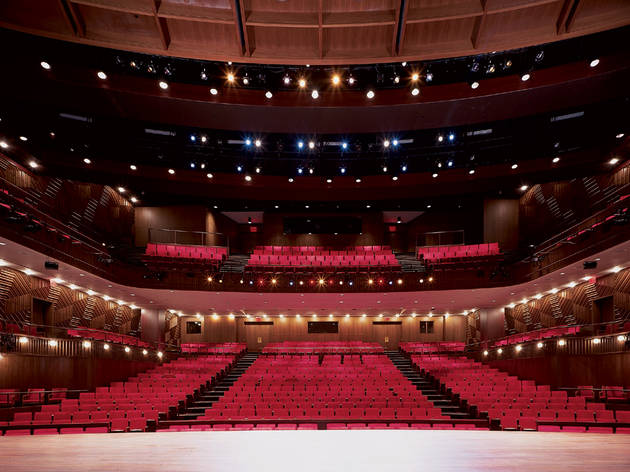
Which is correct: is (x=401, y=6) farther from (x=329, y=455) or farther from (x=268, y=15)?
(x=329, y=455)

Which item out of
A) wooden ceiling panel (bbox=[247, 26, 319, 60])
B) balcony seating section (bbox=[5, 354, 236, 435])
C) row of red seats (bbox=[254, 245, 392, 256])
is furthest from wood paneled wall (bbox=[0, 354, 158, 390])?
wooden ceiling panel (bbox=[247, 26, 319, 60])

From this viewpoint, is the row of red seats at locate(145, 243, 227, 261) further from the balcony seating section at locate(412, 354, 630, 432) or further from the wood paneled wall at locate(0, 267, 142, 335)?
the balcony seating section at locate(412, 354, 630, 432)

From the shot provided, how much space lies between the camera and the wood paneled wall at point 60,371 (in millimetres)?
9195

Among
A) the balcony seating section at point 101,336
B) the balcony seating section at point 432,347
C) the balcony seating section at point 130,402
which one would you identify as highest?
the balcony seating section at point 101,336

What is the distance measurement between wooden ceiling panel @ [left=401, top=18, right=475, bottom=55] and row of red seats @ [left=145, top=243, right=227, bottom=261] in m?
11.2

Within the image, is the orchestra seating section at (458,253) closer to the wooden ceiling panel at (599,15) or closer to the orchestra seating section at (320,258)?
the orchestra seating section at (320,258)

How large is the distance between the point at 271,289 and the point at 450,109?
7841 millimetres

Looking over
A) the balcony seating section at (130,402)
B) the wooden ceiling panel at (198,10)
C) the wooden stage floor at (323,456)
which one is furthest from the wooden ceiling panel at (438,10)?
the balcony seating section at (130,402)

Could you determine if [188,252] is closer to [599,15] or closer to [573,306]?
[573,306]

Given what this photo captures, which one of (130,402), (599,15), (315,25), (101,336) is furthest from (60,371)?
(599,15)

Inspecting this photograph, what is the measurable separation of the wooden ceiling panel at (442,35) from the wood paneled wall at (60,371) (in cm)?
950

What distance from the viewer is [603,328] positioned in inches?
383

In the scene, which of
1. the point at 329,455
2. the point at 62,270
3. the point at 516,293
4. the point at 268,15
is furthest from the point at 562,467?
the point at 516,293

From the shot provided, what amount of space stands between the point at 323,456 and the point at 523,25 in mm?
4841
